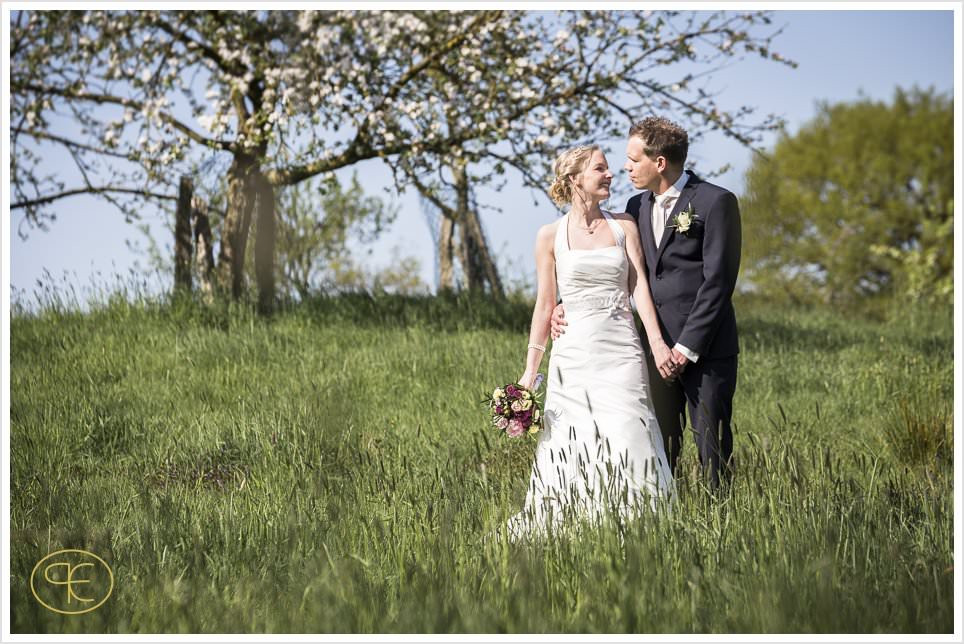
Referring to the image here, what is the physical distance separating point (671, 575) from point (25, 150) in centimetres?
1288

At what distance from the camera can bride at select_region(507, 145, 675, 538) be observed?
194 inches

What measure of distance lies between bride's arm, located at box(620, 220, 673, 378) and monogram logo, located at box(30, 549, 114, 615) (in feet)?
9.77

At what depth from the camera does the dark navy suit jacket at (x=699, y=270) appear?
4.75 metres

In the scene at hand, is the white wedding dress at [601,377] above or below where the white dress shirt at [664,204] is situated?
below

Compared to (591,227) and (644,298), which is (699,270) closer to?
(644,298)

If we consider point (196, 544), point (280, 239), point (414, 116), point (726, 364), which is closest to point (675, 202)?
point (726, 364)

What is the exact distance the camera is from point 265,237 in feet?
41.8

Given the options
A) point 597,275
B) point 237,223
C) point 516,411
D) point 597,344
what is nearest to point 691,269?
point 597,275

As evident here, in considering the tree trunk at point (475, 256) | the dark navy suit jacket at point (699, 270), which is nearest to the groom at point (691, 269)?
the dark navy suit jacket at point (699, 270)

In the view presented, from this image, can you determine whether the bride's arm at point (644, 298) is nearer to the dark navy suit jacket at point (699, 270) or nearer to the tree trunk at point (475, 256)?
the dark navy suit jacket at point (699, 270)

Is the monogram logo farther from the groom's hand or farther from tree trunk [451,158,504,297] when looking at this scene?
tree trunk [451,158,504,297]

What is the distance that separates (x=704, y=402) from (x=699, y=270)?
0.73 meters

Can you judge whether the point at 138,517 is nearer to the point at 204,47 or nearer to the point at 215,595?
the point at 215,595

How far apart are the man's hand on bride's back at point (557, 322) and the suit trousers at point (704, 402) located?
1.77 feet
